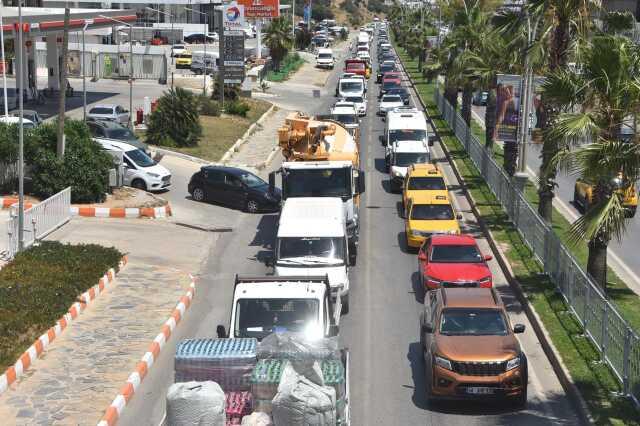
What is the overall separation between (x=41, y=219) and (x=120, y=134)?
14.9 m

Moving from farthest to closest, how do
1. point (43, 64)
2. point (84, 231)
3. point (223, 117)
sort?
point (43, 64) < point (223, 117) < point (84, 231)

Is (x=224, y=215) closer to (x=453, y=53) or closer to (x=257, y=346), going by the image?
(x=257, y=346)

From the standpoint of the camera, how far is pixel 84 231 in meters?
29.3

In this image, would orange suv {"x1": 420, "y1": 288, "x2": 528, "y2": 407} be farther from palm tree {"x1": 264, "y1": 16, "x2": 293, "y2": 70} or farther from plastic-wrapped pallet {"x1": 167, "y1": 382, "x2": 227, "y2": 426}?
palm tree {"x1": 264, "y1": 16, "x2": 293, "y2": 70}

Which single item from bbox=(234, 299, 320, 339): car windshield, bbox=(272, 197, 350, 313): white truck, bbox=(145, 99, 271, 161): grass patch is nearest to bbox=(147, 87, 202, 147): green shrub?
bbox=(145, 99, 271, 161): grass patch

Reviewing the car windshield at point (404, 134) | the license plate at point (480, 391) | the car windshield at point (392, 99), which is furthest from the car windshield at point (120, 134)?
the license plate at point (480, 391)

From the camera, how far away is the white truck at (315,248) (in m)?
21.6

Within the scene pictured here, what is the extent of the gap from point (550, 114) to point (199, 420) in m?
18.3

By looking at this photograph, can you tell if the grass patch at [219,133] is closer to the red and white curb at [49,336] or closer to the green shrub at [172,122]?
the green shrub at [172,122]

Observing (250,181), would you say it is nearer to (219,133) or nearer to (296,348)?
(219,133)

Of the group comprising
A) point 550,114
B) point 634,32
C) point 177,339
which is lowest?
point 177,339

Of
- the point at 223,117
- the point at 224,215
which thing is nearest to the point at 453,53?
the point at 223,117

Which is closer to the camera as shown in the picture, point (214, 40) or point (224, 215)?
point (224, 215)

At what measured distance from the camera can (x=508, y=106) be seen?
30.9 m
